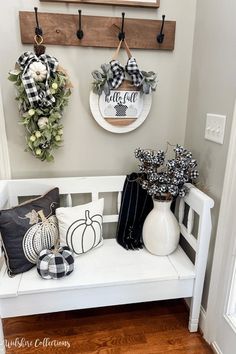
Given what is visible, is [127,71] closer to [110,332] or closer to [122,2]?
[122,2]

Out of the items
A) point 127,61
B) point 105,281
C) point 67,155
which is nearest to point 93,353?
point 105,281

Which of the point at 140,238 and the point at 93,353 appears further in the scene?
the point at 140,238

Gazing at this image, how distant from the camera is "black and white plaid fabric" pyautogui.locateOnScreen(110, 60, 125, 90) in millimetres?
1328

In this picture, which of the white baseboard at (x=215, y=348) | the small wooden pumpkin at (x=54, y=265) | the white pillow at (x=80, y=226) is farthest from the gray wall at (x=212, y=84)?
the small wooden pumpkin at (x=54, y=265)

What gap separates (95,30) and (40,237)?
1.09m

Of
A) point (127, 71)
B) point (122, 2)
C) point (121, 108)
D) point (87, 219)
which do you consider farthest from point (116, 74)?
point (87, 219)

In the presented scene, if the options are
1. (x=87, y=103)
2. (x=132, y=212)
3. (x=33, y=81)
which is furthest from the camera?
(x=132, y=212)

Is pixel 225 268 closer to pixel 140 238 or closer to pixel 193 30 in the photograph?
pixel 140 238

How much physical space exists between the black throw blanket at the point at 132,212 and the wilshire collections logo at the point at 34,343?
1.94ft

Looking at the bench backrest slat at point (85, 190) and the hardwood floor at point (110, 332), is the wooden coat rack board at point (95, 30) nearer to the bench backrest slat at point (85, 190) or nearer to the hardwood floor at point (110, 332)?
the bench backrest slat at point (85, 190)

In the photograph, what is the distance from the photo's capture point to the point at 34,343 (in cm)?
134

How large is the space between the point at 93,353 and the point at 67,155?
104cm

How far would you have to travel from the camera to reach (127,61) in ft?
4.63

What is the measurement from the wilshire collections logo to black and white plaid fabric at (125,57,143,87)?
1.40 metres
